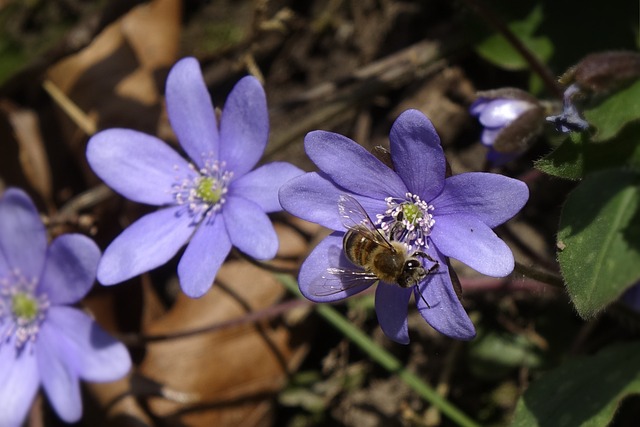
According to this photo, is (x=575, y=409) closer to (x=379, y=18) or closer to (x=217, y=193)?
(x=217, y=193)

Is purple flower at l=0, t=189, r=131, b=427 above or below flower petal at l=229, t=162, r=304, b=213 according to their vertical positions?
below

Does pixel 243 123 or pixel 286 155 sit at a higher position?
pixel 243 123

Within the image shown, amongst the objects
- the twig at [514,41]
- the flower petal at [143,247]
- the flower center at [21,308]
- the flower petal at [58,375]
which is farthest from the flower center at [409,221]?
the flower center at [21,308]

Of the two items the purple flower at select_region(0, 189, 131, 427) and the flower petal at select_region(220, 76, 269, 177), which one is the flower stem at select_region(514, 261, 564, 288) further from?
the purple flower at select_region(0, 189, 131, 427)

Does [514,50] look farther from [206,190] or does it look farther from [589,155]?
[206,190]

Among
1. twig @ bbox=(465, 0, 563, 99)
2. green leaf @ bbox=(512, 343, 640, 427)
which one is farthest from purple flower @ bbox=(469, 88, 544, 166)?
green leaf @ bbox=(512, 343, 640, 427)

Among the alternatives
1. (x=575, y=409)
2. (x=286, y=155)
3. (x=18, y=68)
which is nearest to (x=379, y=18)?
(x=286, y=155)
